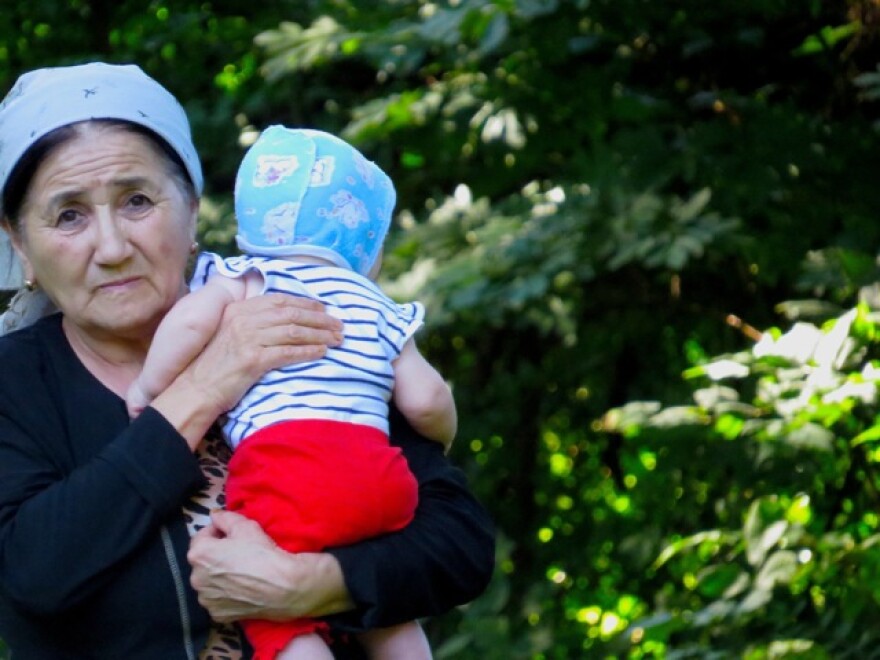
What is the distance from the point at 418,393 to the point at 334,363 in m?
0.14

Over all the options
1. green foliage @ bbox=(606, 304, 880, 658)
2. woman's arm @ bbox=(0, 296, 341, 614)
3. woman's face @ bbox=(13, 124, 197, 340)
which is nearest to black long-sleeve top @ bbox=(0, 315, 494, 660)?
woman's arm @ bbox=(0, 296, 341, 614)

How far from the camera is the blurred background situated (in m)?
4.12

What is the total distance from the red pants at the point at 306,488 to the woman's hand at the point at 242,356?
0.22 feet

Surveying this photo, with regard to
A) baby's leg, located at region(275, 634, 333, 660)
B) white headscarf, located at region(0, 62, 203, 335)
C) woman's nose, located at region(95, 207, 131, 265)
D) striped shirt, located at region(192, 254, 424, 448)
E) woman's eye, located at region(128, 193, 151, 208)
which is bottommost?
baby's leg, located at region(275, 634, 333, 660)

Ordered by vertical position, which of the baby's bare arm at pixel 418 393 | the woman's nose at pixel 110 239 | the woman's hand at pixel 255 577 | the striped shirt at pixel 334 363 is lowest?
the woman's hand at pixel 255 577

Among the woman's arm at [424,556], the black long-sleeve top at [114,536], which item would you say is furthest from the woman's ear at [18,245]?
the woman's arm at [424,556]

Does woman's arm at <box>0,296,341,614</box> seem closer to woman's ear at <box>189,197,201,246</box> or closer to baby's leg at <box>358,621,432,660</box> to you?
woman's ear at <box>189,197,201,246</box>

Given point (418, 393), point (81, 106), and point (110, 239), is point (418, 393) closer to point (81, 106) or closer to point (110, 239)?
point (110, 239)

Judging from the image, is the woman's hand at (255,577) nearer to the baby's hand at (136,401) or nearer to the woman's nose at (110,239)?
the baby's hand at (136,401)

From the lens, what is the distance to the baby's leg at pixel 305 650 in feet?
6.94

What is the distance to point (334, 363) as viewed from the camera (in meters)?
2.18

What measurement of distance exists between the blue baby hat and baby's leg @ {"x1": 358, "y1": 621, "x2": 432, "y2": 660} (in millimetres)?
491

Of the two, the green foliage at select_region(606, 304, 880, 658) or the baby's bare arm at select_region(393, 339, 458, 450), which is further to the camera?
the green foliage at select_region(606, 304, 880, 658)

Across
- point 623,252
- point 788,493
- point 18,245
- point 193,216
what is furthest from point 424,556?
point 788,493
